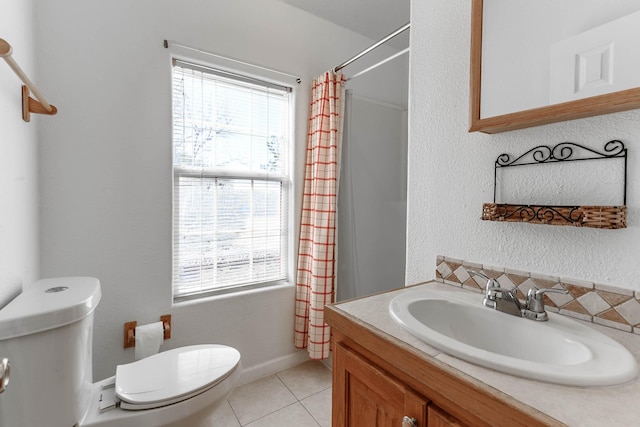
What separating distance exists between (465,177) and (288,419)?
1546 mm

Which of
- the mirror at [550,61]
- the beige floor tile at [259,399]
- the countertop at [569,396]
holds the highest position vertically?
the mirror at [550,61]

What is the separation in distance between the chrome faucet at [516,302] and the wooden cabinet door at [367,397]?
393 mm

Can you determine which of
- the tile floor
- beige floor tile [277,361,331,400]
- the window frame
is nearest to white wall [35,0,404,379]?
the window frame

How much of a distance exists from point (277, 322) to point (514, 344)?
5.03 feet

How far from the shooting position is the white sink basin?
1.78 ft

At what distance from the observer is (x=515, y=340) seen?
81 cm

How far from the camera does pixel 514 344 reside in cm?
81

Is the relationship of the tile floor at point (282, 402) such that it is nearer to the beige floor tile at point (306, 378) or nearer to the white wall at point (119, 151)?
the beige floor tile at point (306, 378)

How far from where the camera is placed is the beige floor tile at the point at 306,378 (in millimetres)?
1844

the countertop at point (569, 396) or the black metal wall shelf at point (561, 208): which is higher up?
the black metal wall shelf at point (561, 208)

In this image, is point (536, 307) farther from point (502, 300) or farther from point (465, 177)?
point (465, 177)

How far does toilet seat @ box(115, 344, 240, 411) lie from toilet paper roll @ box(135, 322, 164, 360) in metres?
0.29

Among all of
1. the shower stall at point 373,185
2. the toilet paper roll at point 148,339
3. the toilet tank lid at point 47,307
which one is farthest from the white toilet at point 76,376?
the shower stall at point 373,185

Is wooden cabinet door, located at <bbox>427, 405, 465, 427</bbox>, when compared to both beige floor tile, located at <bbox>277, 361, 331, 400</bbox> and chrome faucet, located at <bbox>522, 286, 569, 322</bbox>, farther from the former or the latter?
beige floor tile, located at <bbox>277, 361, 331, 400</bbox>
